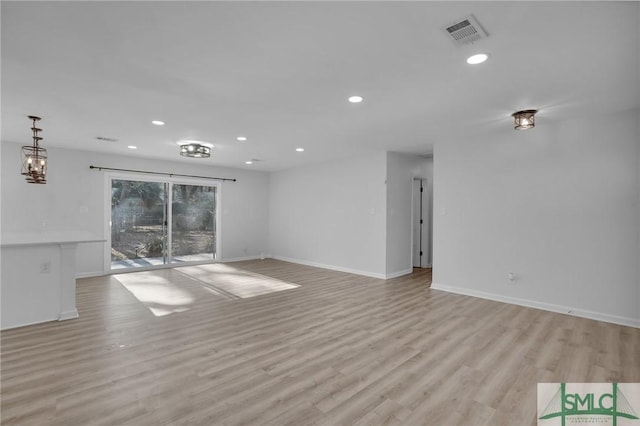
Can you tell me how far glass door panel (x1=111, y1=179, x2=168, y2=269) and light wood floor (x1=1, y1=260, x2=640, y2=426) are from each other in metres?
2.37

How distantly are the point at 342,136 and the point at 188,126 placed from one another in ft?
7.35

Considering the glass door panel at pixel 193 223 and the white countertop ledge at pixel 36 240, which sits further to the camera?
the glass door panel at pixel 193 223

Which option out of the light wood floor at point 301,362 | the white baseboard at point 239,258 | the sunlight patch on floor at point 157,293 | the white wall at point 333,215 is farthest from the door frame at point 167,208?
the light wood floor at point 301,362

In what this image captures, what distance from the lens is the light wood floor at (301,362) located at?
1998 mm

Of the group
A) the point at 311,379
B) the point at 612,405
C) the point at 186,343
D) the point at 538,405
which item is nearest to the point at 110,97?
the point at 186,343

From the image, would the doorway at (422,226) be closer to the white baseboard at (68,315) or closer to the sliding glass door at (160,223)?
the sliding glass door at (160,223)

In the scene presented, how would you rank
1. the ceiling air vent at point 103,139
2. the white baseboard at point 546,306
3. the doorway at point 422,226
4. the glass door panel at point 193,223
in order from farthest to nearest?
the glass door panel at point 193,223
the doorway at point 422,226
the ceiling air vent at point 103,139
the white baseboard at point 546,306

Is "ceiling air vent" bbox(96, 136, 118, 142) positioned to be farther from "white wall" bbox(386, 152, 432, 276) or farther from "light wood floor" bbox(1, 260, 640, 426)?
"white wall" bbox(386, 152, 432, 276)

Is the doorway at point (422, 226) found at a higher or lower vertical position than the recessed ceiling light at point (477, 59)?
lower

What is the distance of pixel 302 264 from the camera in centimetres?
773

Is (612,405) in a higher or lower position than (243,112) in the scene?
lower

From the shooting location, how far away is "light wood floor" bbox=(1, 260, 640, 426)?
78.7 inches

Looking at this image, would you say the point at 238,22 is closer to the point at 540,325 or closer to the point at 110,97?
the point at 110,97

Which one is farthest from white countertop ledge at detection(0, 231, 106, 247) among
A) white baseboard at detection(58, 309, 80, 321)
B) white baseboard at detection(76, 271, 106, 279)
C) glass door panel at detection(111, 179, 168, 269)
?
glass door panel at detection(111, 179, 168, 269)
